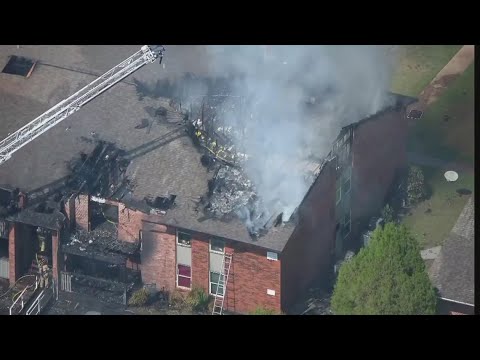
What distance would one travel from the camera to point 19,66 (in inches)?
1693

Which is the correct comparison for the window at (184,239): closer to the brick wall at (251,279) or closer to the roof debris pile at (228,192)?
the roof debris pile at (228,192)

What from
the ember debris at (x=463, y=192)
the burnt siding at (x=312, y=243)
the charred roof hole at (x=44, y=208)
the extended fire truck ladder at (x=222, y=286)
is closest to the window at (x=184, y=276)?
the extended fire truck ladder at (x=222, y=286)

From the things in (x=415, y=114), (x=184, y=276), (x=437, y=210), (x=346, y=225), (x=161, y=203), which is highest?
(x=415, y=114)

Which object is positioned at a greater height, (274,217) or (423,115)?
(423,115)

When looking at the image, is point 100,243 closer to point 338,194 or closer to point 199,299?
point 199,299

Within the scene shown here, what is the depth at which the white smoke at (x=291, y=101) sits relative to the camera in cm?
3638

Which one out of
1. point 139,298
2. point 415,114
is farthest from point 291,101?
point 415,114

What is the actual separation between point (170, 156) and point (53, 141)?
15.4 ft

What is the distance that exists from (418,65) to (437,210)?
13.7 meters

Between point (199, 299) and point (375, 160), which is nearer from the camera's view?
point (199, 299)

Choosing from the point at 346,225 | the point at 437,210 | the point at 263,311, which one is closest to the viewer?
the point at 263,311

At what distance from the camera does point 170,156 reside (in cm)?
3834

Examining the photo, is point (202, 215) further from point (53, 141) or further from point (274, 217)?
point (53, 141)

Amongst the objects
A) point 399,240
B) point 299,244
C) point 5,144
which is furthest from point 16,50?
point 399,240
